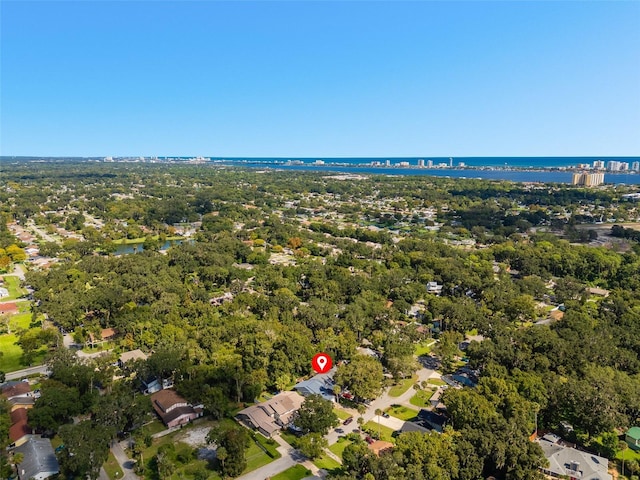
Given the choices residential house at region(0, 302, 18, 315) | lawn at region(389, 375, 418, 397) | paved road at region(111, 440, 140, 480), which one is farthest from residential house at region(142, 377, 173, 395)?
residential house at region(0, 302, 18, 315)

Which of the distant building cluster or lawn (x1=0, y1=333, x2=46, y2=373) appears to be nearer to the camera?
lawn (x1=0, y1=333, x2=46, y2=373)

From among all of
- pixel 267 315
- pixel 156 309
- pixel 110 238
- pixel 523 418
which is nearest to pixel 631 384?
pixel 523 418

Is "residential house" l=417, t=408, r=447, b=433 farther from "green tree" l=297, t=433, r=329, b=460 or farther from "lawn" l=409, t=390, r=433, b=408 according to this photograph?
"green tree" l=297, t=433, r=329, b=460

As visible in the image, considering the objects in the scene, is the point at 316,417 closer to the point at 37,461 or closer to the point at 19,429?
the point at 37,461

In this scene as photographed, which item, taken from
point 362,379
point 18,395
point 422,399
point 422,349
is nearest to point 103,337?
point 18,395

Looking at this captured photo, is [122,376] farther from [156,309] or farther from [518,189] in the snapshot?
[518,189]

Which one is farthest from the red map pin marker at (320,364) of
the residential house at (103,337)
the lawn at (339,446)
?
the residential house at (103,337)
